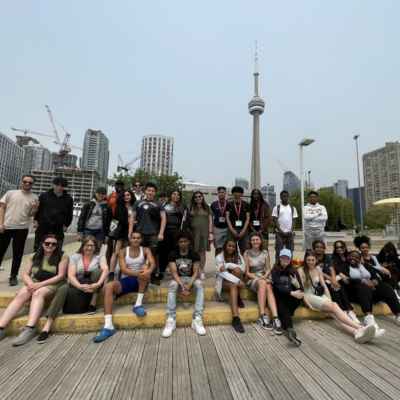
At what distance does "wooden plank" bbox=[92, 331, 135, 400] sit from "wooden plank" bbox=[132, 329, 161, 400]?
0.21m

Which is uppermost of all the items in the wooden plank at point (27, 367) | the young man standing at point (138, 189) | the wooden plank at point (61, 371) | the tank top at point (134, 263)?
the young man standing at point (138, 189)

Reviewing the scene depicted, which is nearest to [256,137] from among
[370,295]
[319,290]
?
[370,295]

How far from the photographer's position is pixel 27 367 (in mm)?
2455

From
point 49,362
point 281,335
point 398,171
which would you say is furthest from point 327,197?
point 398,171

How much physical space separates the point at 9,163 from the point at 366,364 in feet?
474

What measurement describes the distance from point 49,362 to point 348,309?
4215 mm

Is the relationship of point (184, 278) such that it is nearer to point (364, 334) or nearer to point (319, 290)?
point (319, 290)

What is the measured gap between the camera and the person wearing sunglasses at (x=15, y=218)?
4.38 meters

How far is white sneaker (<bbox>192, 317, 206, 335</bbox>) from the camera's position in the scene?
10.5 ft

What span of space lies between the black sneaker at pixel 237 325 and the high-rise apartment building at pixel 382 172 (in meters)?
78.1

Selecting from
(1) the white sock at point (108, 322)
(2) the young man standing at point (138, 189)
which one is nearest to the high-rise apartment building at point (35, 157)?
(2) the young man standing at point (138, 189)

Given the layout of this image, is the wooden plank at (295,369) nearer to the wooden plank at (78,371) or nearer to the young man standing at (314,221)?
the wooden plank at (78,371)

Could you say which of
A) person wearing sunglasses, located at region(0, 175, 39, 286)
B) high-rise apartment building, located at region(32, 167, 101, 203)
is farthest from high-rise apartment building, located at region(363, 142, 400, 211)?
high-rise apartment building, located at region(32, 167, 101, 203)

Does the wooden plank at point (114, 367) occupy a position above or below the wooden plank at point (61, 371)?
above
